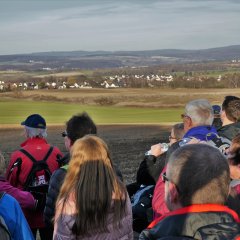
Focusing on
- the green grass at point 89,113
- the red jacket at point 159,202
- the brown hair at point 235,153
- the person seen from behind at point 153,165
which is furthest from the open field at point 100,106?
the brown hair at point 235,153

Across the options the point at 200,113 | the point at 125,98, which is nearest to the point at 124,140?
the point at 200,113

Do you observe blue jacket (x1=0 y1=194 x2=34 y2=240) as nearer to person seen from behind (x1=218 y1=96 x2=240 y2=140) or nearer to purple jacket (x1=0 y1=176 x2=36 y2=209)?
purple jacket (x1=0 y1=176 x2=36 y2=209)

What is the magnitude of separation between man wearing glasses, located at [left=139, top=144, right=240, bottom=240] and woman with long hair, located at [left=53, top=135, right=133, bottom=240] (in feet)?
2.83

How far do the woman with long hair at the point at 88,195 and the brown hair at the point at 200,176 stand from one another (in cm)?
91

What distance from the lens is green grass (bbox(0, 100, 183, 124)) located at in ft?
99.5

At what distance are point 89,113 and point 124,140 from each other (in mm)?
14345

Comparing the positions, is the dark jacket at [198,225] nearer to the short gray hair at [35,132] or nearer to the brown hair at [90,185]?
the brown hair at [90,185]

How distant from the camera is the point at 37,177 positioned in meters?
4.70

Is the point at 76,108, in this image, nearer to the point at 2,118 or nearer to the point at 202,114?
the point at 2,118

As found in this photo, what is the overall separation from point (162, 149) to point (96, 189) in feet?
5.36

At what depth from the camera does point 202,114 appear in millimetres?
4562

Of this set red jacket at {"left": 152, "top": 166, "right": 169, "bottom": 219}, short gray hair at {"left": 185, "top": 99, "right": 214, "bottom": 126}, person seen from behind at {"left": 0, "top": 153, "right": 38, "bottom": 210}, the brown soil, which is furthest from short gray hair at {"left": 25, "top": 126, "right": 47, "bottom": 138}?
the brown soil

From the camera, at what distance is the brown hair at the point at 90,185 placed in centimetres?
310

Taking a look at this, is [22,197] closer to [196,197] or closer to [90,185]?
[90,185]
